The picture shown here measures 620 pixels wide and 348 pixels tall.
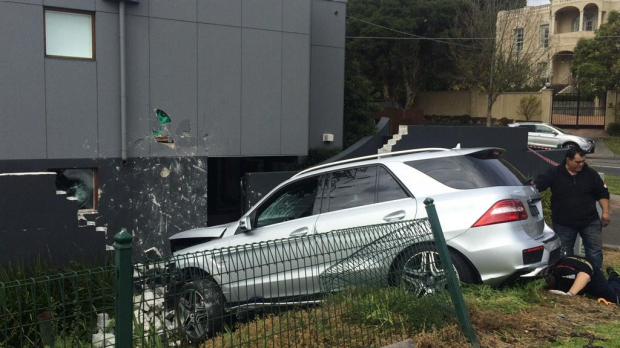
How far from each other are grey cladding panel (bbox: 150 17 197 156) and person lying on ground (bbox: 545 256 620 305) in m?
7.38

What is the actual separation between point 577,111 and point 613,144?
197 inches

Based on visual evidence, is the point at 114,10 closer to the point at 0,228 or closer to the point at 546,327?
the point at 0,228

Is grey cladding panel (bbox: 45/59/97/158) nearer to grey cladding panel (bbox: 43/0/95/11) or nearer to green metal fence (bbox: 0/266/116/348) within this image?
grey cladding panel (bbox: 43/0/95/11)

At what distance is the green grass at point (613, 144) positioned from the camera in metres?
30.7

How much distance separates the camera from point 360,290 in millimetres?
4629

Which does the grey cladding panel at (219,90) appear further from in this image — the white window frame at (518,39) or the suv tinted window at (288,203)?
the white window frame at (518,39)

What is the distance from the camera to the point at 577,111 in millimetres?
36625

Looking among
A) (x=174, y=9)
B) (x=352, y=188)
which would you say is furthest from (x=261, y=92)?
(x=352, y=188)

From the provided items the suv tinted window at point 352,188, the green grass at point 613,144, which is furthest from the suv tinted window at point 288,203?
the green grass at point 613,144

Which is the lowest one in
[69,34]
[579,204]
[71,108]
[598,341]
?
[598,341]

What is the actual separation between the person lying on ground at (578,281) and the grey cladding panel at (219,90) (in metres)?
7.33

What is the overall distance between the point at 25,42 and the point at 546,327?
8.84m

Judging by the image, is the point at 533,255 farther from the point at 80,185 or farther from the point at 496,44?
the point at 496,44

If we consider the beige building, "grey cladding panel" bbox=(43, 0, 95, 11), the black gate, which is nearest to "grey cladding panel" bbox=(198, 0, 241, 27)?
"grey cladding panel" bbox=(43, 0, 95, 11)
